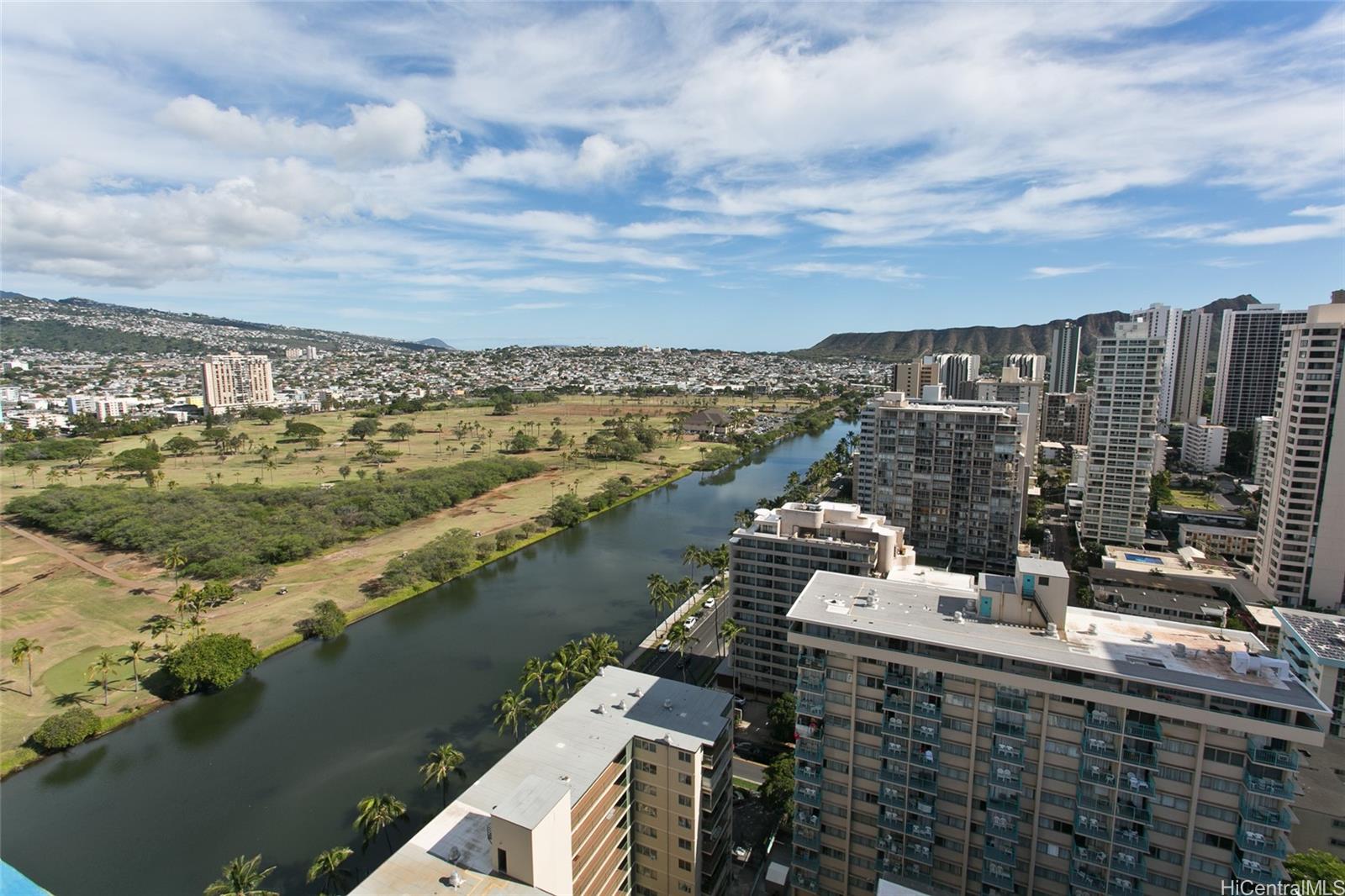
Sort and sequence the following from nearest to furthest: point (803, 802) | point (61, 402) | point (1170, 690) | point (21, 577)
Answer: point (1170, 690), point (803, 802), point (21, 577), point (61, 402)

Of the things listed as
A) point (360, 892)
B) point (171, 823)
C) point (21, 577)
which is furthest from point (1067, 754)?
point (21, 577)

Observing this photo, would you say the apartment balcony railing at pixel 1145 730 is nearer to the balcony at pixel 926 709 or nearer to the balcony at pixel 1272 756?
the balcony at pixel 1272 756

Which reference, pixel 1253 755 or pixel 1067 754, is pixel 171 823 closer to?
pixel 1067 754

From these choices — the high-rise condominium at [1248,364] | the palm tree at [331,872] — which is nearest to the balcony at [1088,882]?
the palm tree at [331,872]

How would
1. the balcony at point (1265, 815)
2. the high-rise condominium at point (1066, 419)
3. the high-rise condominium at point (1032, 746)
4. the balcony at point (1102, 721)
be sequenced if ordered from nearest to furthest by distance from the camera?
the balcony at point (1265, 815) → the high-rise condominium at point (1032, 746) → the balcony at point (1102, 721) → the high-rise condominium at point (1066, 419)

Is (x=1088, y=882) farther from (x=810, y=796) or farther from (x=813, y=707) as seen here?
(x=813, y=707)

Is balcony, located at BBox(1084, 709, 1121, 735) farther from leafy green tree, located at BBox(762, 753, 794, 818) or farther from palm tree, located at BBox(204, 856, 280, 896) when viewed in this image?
palm tree, located at BBox(204, 856, 280, 896)
